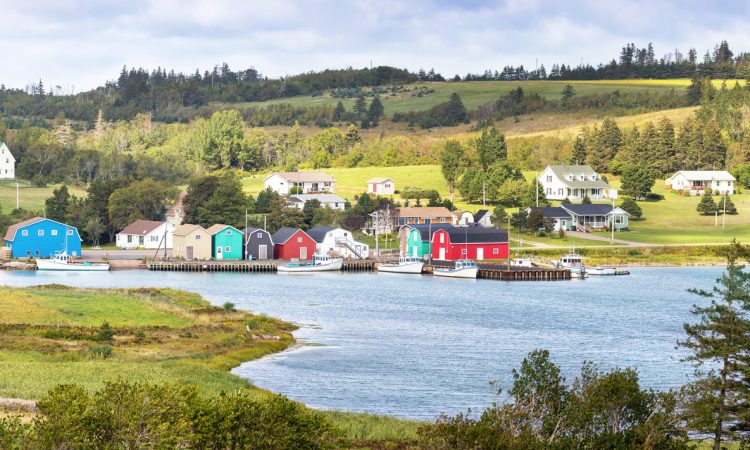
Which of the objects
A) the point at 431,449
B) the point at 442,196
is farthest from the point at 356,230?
the point at 431,449

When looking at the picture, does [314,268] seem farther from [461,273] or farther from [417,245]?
[461,273]

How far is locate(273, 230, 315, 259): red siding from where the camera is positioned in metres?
90.6

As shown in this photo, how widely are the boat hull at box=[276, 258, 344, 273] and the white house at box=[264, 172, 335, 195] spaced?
35403 millimetres

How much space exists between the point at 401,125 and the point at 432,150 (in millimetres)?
38757

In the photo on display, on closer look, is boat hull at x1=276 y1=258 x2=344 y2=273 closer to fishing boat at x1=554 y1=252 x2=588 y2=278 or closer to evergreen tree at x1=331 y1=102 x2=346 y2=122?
fishing boat at x1=554 y1=252 x2=588 y2=278

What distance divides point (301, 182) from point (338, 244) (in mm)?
33246

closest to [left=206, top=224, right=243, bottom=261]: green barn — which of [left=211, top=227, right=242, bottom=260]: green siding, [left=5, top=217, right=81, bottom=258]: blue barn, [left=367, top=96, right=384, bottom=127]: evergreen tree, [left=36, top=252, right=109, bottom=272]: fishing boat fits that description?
[left=211, top=227, right=242, bottom=260]: green siding

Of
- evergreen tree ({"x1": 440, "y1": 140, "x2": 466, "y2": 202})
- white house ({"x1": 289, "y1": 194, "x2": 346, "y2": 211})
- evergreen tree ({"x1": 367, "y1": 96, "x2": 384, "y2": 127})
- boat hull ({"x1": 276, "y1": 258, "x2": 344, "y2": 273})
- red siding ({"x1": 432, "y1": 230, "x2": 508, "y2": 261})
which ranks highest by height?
evergreen tree ({"x1": 367, "y1": 96, "x2": 384, "y2": 127})

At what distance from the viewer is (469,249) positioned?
88.9 meters

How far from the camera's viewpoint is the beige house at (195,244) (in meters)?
89.3

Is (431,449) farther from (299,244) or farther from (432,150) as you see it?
(432,150)

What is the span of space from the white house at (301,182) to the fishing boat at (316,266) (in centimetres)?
3458

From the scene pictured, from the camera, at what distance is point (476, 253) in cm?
8888

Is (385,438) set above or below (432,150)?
below
